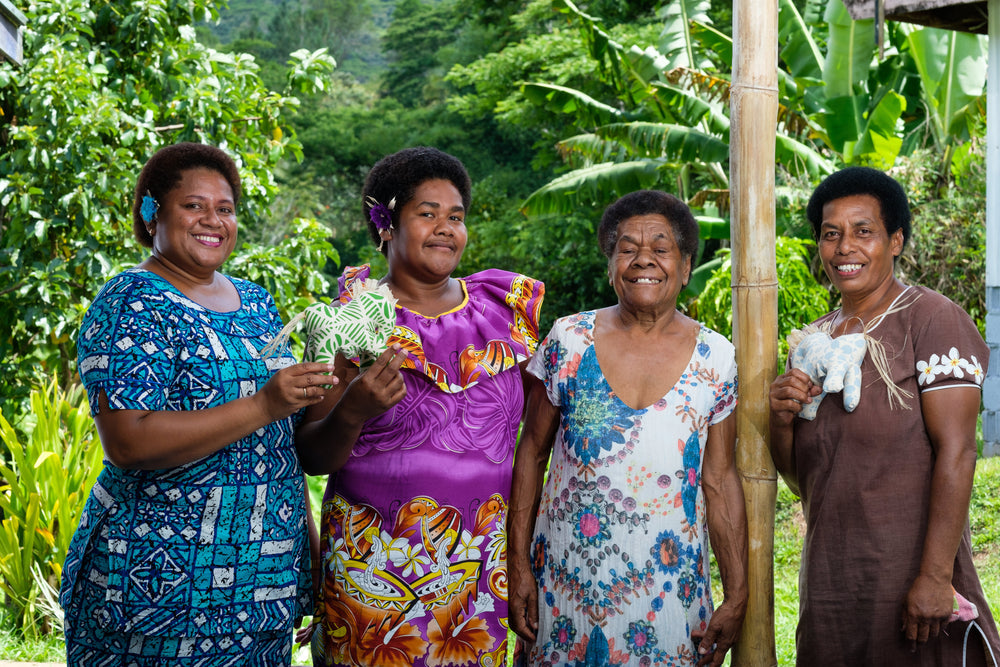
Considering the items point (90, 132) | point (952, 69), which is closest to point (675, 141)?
point (952, 69)

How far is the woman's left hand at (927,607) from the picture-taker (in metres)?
2.30

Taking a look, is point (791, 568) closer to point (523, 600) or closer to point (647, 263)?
point (523, 600)

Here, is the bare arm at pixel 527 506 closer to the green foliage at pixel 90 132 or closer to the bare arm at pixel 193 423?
the bare arm at pixel 193 423

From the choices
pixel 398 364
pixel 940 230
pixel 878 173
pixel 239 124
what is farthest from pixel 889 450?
pixel 940 230

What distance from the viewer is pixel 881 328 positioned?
97.3 inches

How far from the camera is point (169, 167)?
94.7 inches

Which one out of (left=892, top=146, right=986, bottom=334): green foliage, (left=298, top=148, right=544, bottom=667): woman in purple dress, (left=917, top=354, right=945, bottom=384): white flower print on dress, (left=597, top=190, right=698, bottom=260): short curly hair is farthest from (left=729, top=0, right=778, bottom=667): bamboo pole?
(left=892, top=146, right=986, bottom=334): green foliage

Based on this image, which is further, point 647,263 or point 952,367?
point 647,263

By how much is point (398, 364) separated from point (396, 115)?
23.3 m

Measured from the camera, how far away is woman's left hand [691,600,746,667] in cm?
251

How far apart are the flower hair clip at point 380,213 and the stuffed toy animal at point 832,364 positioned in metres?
1.16

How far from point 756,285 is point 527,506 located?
880mm

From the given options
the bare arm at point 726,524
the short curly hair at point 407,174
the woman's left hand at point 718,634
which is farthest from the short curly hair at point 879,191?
the woman's left hand at point 718,634

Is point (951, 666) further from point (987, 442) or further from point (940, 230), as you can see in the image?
point (940, 230)
